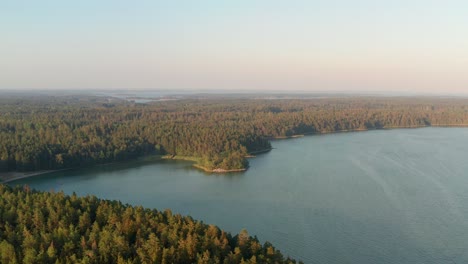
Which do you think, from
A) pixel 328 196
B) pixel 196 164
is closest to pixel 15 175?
pixel 196 164

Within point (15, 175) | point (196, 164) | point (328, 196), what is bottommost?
point (15, 175)

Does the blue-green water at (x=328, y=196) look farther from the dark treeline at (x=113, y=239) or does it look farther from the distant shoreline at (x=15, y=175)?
the dark treeline at (x=113, y=239)

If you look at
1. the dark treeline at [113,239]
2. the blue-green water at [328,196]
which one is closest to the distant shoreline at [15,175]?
the blue-green water at [328,196]

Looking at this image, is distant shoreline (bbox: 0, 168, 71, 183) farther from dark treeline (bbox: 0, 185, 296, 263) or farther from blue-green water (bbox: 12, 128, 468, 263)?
dark treeline (bbox: 0, 185, 296, 263)

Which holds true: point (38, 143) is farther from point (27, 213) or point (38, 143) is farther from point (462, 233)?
point (462, 233)

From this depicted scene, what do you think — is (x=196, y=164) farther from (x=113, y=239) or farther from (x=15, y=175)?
(x=113, y=239)

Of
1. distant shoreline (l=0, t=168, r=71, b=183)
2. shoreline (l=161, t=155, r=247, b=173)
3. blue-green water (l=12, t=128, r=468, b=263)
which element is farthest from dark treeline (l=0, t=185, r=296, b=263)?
shoreline (l=161, t=155, r=247, b=173)
